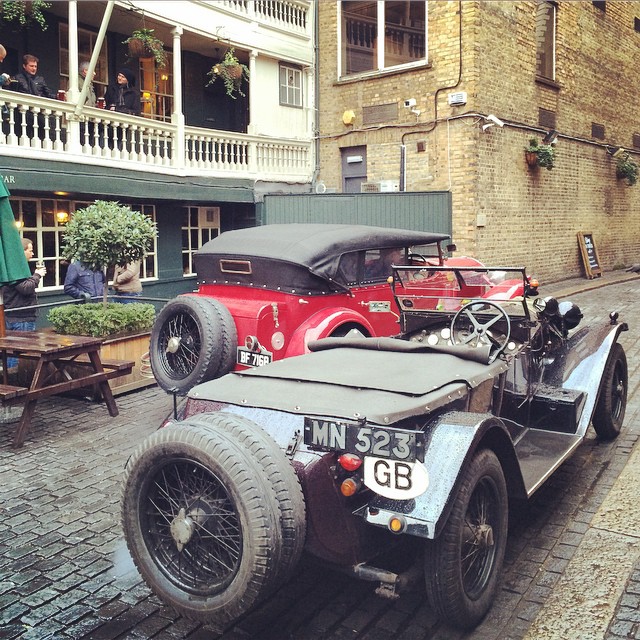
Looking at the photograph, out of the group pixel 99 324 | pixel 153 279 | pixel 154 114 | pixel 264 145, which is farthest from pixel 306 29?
pixel 99 324

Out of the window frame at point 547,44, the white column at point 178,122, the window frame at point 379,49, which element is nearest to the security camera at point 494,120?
the window frame at point 379,49

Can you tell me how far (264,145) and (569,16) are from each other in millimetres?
7824

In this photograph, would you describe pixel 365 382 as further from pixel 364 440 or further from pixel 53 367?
pixel 53 367

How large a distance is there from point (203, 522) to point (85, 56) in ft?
42.5

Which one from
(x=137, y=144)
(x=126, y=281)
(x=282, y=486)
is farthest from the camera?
(x=137, y=144)

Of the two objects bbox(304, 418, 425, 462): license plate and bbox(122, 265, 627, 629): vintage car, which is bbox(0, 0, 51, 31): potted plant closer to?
bbox(122, 265, 627, 629): vintage car

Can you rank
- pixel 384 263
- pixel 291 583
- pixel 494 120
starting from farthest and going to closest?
pixel 494 120 → pixel 384 263 → pixel 291 583

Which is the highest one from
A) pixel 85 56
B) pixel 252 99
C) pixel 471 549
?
pixel 85 56

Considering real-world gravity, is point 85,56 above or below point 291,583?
above

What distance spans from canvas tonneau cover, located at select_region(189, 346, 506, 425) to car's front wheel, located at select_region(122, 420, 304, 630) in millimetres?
391

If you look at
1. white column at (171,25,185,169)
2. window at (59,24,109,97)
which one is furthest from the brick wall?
window at (59,24,109,97)

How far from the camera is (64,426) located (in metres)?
6.72

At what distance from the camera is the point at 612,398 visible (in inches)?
237

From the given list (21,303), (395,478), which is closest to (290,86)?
(21,303)
